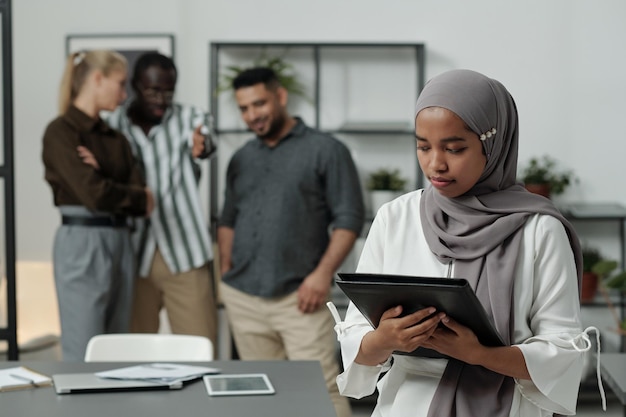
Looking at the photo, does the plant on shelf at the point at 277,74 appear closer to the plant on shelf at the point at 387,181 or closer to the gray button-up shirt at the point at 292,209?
the plant on shelf at the point at 387,181

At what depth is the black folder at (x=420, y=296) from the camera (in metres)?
1.49

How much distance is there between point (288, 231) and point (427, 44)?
6.05 feet

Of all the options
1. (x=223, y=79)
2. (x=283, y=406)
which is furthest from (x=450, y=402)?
(x=223, y=79)

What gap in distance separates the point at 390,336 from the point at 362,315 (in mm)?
208

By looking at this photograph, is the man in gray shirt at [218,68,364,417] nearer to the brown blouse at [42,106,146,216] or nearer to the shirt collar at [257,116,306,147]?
the shirt collar at [257,116,306,147]

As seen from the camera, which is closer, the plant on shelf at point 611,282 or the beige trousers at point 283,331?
the beige trousers at point 283,331

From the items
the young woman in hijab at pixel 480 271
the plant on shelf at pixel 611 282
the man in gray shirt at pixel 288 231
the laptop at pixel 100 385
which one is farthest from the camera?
the plant on shelf at pixel 611 282

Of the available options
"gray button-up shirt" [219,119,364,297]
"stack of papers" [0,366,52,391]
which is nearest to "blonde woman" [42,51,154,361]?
"gray button-up shirt" [219,119,364,297]

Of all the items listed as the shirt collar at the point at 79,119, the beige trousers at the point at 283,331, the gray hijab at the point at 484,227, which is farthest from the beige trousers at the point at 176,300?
the gray hijab at the point at 484,227

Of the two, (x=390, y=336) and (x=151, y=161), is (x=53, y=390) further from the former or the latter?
(x=151, y=161)

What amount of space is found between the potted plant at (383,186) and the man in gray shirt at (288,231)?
1.08m

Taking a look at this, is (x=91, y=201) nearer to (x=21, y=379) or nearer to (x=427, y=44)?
(x=21, y=379)

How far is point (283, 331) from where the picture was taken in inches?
142

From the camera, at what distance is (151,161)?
378cm
